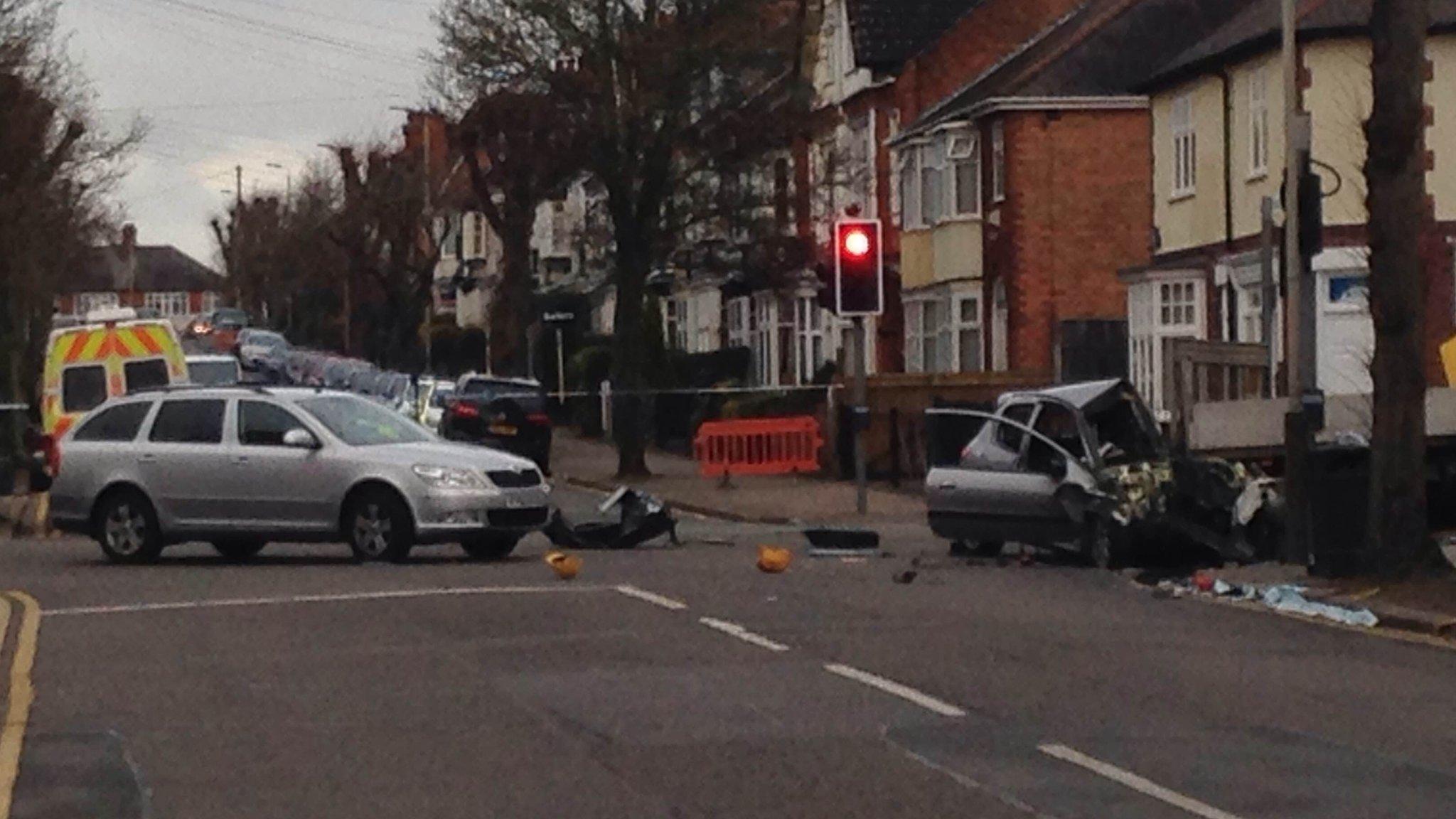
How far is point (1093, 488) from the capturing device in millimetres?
23484

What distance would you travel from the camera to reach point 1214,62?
39094 millimetres

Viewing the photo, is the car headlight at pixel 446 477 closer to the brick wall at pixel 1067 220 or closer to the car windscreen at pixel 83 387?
the car windscreen at pixel 83 387

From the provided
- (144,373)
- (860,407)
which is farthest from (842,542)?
(144,373)

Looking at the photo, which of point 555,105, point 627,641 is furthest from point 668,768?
point 555,105

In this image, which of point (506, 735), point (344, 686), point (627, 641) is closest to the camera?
point (506, 735)

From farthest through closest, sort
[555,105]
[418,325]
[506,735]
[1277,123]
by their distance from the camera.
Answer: [418,325]
[555,105]
[1277,123]
[506,735]

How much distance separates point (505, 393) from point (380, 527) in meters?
22.9

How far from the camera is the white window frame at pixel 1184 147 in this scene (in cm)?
4084

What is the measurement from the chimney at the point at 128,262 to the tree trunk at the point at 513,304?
233 feet

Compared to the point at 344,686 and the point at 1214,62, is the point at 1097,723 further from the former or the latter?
the point at 1214,62

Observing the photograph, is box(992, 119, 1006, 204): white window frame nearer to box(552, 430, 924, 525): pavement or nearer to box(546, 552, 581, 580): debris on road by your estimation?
box(552, 430, 924, 525): pavement

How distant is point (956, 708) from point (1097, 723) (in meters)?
0.81

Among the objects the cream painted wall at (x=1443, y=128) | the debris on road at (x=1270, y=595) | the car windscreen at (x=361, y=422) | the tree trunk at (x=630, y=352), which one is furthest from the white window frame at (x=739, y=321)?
the debris on road at (x=1270, y=595)

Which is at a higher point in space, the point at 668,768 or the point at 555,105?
the point at 555,105
